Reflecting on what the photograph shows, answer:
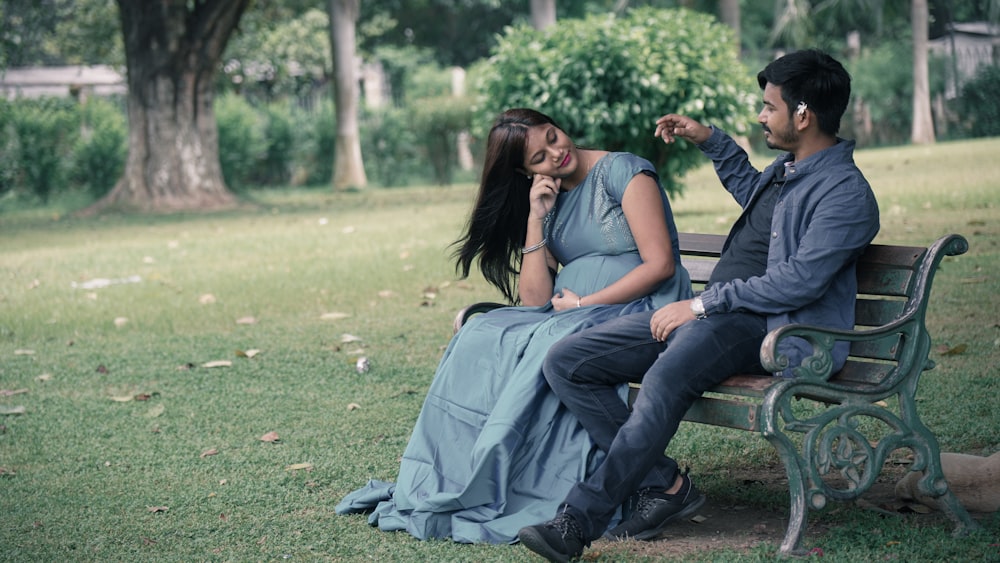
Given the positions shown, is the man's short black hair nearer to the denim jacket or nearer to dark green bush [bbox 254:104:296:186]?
the denim jacket

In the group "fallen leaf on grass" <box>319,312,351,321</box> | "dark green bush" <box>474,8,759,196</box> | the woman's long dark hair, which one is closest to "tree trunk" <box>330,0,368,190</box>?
"dark green bush" <box>474,8,759,196</box>

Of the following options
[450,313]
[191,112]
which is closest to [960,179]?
[450,313]

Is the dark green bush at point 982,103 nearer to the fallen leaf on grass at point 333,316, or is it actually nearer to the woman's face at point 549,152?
the fallen leaf on grass at point 333,316

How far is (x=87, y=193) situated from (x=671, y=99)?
556 inches

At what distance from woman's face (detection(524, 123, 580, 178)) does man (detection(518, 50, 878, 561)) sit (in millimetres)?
683

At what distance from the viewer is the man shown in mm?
3596

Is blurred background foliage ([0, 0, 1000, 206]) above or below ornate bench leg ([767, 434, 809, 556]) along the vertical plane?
above

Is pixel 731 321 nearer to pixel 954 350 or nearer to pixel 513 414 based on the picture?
pixel 513 414

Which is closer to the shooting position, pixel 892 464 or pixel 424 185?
pixel 892 464

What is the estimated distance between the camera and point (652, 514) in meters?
3.83

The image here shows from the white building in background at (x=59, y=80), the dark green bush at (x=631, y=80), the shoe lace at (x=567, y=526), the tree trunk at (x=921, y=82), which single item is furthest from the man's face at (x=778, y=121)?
the white building in background at (x=59, y=80)

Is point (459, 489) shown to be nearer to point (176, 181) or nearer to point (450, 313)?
point (450, 313)

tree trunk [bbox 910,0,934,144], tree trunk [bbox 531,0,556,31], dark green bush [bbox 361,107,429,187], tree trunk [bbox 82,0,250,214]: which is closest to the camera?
tree trunk [bbox 82,0,250,214]

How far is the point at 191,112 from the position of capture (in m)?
19.7
